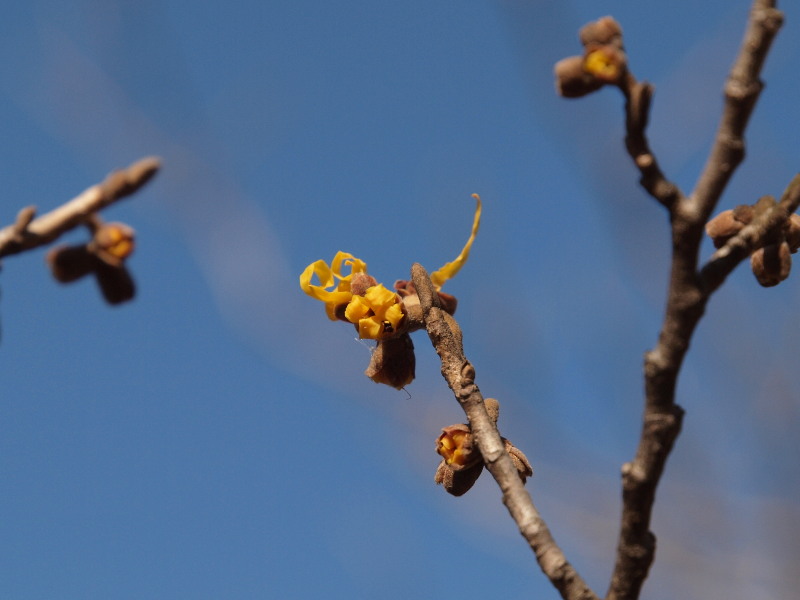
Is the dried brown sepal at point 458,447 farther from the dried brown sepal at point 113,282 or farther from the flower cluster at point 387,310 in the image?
the dried brown sepal at point 113,282

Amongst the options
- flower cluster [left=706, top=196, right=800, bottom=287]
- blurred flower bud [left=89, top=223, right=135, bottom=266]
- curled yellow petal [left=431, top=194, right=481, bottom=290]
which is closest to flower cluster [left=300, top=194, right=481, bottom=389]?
curled yellow petal [left=431, top=194, right=481, bottom=290]

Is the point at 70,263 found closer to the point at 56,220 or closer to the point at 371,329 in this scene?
the point at 56,220

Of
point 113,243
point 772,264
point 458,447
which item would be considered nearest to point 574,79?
point 772,264

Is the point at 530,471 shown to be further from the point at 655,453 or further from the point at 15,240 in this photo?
the point at 15,240

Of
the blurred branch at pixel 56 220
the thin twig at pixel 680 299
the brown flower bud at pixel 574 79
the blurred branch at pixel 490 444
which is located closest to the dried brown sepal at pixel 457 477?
the blurred branch at pixel 490 444

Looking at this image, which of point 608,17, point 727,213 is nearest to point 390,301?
point 727,213

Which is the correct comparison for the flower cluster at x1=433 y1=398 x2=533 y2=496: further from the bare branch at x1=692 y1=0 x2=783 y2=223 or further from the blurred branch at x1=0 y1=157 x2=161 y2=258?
the blurred branch at x1=0 y1=157 x2=161 y2=258
